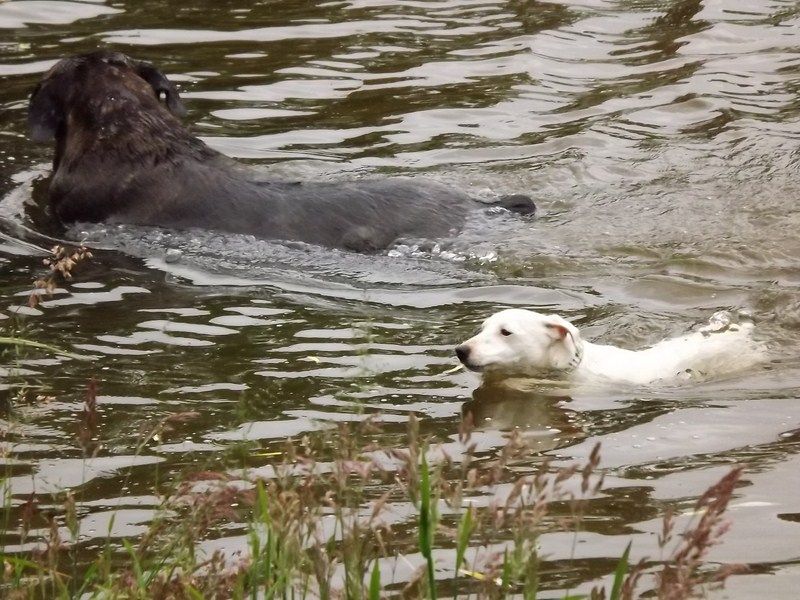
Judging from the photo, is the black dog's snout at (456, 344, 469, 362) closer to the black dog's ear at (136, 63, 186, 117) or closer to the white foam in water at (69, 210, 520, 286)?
the white foam in water at (69, 210, 520, 286)

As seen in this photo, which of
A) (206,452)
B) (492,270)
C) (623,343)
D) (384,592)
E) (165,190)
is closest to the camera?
(384,592)

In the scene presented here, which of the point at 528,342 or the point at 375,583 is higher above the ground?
the point at 375,583

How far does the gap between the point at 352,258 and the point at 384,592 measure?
3.83m

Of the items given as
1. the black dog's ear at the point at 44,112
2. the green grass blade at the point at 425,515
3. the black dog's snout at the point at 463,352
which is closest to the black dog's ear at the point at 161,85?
the black dog's ear at the point at 44,112

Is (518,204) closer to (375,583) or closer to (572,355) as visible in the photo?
(572,355)

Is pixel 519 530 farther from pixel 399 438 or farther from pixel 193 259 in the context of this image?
pixel 193 259

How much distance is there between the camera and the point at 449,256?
24.0ft

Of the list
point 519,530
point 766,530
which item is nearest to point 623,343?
point 766,530

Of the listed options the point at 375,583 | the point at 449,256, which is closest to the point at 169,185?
the point at 449,256

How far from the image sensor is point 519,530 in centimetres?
261

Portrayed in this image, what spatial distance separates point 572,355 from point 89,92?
3964mm

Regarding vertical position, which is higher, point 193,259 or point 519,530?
point 519,530

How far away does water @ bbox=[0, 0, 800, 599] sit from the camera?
4.81m

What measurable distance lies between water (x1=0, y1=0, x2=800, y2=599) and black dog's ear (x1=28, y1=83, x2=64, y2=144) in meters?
0.44
